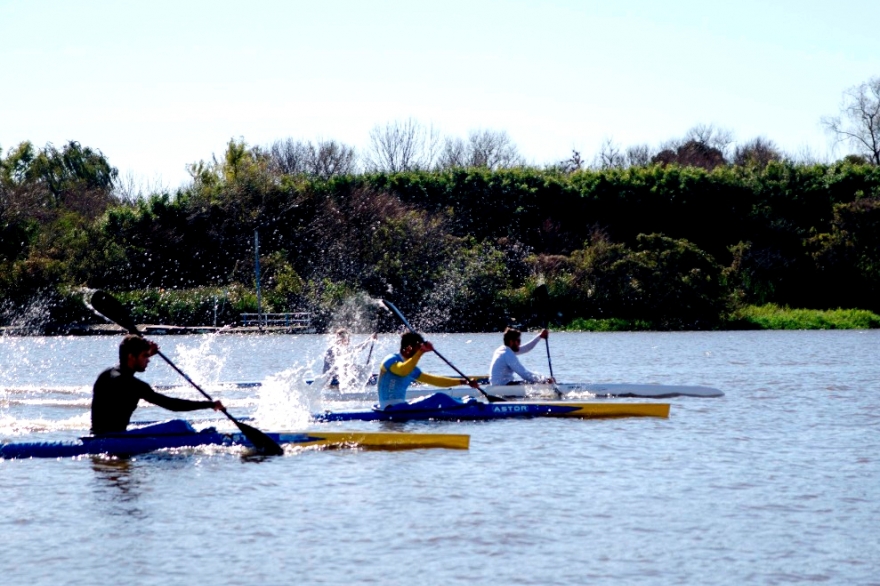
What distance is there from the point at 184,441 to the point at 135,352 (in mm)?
1583

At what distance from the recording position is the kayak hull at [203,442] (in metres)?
14.4

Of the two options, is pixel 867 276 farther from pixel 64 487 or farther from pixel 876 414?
pixel 64 487

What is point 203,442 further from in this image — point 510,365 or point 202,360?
point 202,360

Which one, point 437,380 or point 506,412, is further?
point 437,380

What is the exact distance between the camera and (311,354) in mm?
37844

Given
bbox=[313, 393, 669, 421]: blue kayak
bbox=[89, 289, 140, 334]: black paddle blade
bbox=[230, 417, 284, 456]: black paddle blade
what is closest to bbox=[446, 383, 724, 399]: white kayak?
bbox=[313, 393, 669, 421]: blue kayak

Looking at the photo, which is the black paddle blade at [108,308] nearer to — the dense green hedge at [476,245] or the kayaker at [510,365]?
the kayaker at [510,365]

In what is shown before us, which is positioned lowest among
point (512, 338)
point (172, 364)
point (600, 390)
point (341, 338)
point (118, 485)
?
point (118, 485)

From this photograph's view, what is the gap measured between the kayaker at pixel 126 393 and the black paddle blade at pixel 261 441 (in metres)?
0.80

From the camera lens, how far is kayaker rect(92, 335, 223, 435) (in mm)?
13531

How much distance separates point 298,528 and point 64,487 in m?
3.41

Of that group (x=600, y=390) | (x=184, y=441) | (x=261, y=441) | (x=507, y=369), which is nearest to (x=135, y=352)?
(x=184, y=441)

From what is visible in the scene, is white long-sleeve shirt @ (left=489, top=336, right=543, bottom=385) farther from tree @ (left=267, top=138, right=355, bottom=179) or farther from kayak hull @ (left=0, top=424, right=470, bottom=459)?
tree @ (left=267, top=138, right=355, bottom=179)

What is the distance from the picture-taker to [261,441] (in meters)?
14.6
